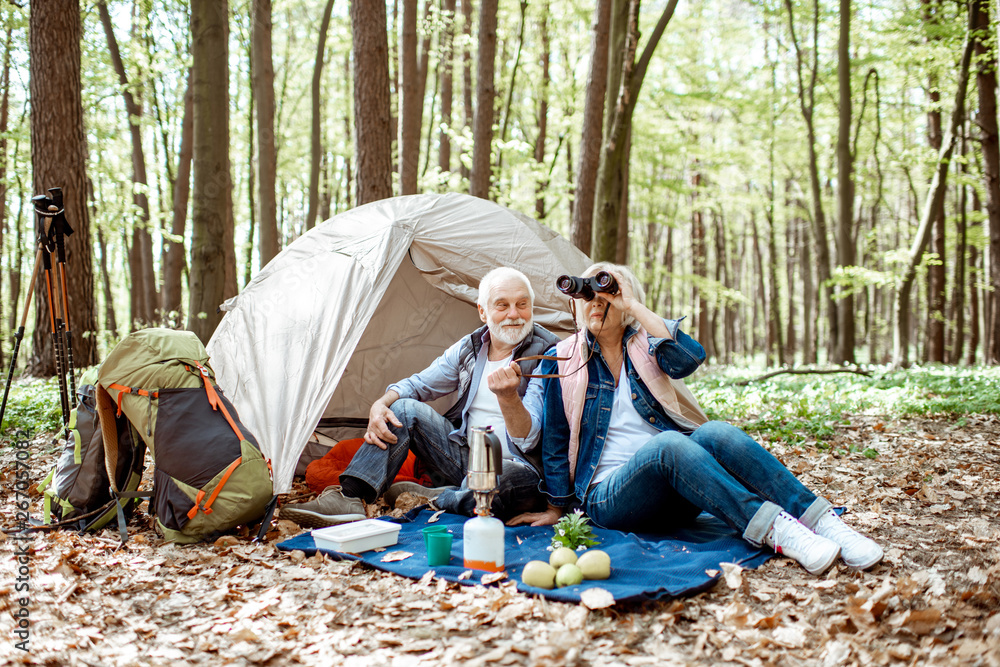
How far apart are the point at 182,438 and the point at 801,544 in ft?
7.38

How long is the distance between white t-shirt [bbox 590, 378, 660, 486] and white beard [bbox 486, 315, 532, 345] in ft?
1.99

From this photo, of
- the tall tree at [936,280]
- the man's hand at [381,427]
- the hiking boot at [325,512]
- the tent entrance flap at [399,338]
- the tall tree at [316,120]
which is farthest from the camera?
the tall tree at [936,280]

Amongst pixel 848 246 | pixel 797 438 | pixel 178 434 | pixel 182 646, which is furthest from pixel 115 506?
pixel 848 246

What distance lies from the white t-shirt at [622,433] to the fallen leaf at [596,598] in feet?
2.03

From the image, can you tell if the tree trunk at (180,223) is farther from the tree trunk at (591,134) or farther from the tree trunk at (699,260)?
the tree trunk at (699,260)

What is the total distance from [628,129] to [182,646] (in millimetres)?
5015

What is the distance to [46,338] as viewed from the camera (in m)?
6.14

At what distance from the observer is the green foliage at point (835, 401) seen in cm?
478

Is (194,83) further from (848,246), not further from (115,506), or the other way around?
(848,246)

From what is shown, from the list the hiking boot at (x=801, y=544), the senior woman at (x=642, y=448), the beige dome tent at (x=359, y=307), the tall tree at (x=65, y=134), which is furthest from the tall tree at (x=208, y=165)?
the hiking boot at (x=801, y=544)

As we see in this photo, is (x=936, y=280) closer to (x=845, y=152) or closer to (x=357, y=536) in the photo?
(x=845, y=152)

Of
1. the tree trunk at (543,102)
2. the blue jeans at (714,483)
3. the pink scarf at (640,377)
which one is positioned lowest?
the blue jeans at (714,483)

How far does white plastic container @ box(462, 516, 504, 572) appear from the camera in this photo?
2188 mm

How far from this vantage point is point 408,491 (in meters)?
3.20
